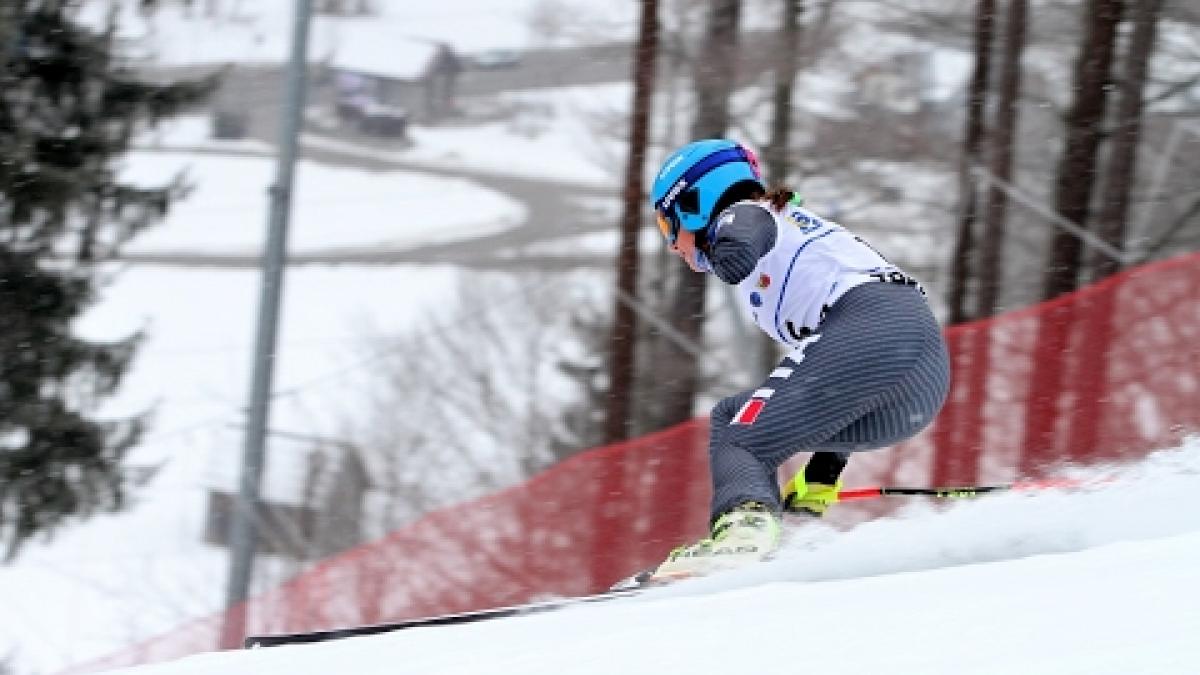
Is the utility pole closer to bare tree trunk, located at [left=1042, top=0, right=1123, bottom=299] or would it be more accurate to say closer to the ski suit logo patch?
the ski suit logo patch

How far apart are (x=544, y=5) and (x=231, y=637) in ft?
33.4

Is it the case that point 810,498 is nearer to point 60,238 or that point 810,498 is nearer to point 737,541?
point 737,541

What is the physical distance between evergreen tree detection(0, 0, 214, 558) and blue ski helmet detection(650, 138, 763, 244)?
35.7 ft

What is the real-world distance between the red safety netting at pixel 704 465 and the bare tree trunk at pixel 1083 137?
3.68m

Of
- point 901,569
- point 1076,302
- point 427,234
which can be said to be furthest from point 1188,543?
point 427,234

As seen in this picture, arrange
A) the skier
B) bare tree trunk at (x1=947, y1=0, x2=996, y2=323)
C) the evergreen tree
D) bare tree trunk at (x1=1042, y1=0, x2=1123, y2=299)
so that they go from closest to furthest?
the skier → bare tree trunk at (x1=1042, y1=0, x2=1123, y2=299) → bare tree trunk at (x1=947, y1=0, x2=996, y2=323) → the evergreen tree

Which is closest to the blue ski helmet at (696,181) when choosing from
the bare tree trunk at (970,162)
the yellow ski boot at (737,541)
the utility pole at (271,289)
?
the yellow ski boot at (737,541)

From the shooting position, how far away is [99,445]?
45.2 feet

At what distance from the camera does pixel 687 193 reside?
12.4 ft

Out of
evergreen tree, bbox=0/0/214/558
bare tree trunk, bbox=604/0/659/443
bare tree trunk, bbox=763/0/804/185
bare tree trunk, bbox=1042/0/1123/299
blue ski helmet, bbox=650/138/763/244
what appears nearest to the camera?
blue ski helmet, bbox=650/138/763/244

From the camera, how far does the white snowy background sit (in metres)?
2.32

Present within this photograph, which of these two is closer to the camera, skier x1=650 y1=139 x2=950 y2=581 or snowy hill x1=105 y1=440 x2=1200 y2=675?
snowy hill x1=105 y1=440 x2=1200 y2=675

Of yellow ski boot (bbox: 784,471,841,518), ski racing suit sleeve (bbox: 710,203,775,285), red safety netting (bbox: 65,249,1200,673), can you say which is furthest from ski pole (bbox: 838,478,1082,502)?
red safety netting (bbox: 65,249,1200,673)

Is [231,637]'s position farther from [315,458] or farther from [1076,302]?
[315,458]
